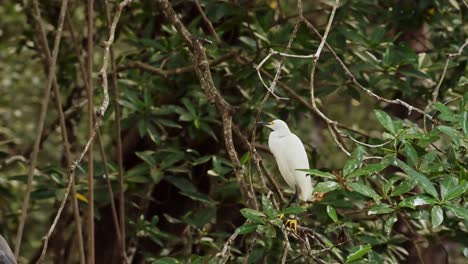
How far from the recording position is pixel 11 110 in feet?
13.1

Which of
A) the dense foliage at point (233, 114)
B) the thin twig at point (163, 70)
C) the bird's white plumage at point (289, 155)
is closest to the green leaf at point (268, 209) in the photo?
the bird's white plumage at point (289, 155)

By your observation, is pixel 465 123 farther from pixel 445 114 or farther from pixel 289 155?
pixel 289 155

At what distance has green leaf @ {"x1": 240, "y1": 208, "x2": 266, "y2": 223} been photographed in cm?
166

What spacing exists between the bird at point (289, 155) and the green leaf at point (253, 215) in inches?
5.4

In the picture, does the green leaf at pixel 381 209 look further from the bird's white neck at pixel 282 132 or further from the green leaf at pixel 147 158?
the green leaf at pixel 147 158

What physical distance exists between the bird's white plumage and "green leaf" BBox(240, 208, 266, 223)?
0.45 feet

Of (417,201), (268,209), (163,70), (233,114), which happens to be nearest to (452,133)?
(417,201)

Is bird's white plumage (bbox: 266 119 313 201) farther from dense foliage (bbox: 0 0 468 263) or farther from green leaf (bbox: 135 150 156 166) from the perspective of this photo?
green leaf (bbox: 135 150 156 166)

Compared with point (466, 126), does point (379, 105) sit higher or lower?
lower

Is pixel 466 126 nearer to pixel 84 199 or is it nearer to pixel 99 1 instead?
pixel 84 199

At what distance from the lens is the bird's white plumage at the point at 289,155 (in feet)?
5.82

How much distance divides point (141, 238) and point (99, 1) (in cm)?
85

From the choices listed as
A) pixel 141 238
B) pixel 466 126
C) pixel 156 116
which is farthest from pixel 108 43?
pixel 141 238

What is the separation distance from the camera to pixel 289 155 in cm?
178
